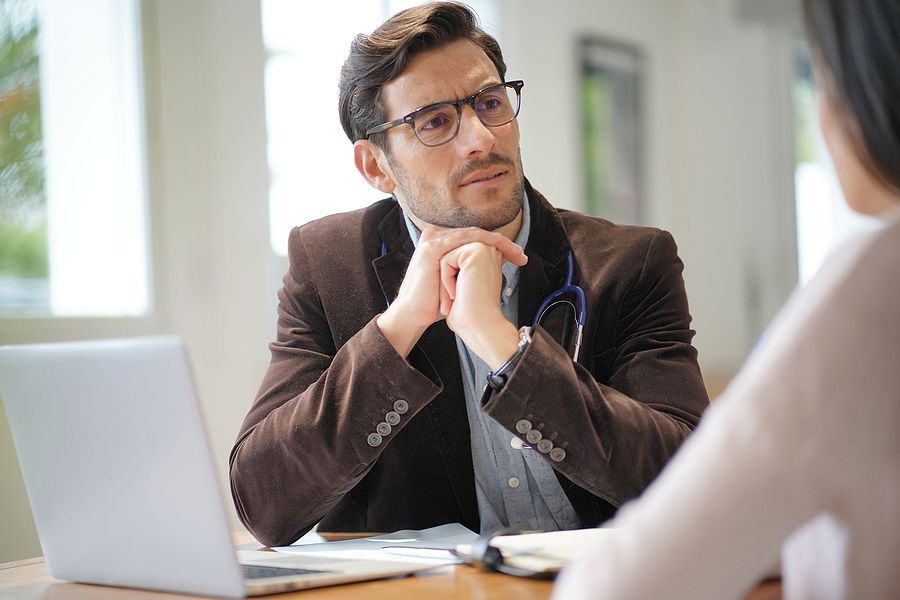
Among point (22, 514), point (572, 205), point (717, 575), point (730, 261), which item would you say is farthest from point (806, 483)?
point (730, 261)

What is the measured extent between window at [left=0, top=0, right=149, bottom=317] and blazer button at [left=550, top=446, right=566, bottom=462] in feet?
5.94

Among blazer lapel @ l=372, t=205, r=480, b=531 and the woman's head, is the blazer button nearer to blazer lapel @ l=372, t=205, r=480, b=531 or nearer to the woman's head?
blazer lapel @ l=372, t=205, r=480, b=531

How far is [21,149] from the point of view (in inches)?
105

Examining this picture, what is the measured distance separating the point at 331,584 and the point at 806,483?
23.3 inches

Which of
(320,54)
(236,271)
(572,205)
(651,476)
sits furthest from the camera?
(572,205)

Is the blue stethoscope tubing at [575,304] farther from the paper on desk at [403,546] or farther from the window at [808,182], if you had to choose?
the window at [808,182]

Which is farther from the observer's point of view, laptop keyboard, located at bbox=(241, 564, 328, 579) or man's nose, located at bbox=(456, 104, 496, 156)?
man's nose, located at bbox=(456, 104, 496, 156)

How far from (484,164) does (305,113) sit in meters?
1.78

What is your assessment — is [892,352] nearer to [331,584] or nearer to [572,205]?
[331,584]

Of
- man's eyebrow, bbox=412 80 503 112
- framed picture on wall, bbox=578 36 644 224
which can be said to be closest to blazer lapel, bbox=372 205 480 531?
man's eyebrow, bbox=412 80 503 112

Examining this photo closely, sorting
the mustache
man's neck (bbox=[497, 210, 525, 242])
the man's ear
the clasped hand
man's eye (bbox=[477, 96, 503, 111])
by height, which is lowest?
the clasped hand

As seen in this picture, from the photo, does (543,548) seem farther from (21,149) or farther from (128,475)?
(21,149)

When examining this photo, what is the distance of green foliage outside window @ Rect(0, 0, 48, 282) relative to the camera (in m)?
2.64

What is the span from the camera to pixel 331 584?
1.10 m
